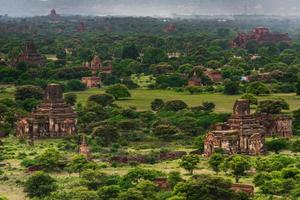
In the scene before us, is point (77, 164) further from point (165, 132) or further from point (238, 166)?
point (165, 132)

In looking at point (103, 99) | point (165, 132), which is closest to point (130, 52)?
point (103, 99)

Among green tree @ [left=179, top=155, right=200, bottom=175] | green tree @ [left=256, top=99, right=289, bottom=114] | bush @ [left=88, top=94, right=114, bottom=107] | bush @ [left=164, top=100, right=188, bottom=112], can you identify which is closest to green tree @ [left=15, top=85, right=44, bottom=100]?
bush @ [left=88, top=94, right=114, bottom=107]

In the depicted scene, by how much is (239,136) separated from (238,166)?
7.91 meters

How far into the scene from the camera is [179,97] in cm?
8325

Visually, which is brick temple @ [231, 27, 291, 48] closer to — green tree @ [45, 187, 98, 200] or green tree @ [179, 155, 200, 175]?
green tree @ [179, 155, 200, 175]

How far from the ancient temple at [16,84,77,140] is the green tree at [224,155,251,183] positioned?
55.6 feet

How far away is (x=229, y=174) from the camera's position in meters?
46.3

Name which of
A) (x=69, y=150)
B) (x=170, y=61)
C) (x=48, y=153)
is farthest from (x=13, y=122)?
(x=170, y=61)

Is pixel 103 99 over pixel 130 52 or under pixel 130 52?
over

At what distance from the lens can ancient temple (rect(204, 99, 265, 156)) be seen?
2064 inches

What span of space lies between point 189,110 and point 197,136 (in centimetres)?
935

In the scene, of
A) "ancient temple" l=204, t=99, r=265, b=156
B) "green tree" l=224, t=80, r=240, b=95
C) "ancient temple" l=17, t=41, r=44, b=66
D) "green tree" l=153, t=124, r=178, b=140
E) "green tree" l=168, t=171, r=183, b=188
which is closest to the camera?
"green tree" l=168, t=171, r=183, b=188

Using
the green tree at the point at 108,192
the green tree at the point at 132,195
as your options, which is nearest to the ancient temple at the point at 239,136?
the green tree at the point at 108,192

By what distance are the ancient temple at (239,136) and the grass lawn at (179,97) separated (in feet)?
55.6
